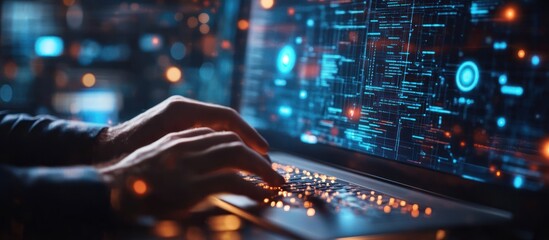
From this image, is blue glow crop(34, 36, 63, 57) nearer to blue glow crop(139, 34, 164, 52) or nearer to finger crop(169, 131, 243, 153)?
blue glow crop(139, 34, 164, 52)

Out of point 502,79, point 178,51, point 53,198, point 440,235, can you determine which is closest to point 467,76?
point 502,79

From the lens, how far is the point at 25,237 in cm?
59

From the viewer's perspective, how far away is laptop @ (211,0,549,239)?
2.23 ft

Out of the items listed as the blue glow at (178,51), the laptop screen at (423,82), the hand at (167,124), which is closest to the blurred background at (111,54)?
the blue glow at (178,51)

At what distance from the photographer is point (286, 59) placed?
3.91 ft

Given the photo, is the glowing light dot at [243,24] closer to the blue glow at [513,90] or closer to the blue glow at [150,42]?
the blue glow at [150,42]

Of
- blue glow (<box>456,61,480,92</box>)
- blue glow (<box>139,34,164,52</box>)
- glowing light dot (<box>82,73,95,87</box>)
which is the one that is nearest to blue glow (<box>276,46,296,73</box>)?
blue glow (<box>456,61,480,92</box>)

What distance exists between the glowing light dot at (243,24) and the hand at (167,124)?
453mm

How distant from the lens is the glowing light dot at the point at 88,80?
6.45 ft

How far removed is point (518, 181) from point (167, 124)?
2.06 feet

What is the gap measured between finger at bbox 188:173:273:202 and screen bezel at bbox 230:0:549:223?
0.29m

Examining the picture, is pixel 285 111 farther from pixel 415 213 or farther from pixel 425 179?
pixel 415 213

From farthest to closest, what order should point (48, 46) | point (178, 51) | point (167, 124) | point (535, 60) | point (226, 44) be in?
point (48, 46) → point (178, 51) → point (226, 44) → point (167, 124) → point (535, 60)

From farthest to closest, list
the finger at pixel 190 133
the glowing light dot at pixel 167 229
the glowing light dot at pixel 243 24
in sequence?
the glowing light dot at pixel 243 24, the finger at pixel 190 133, the glowing light dot at pixel 167 229
